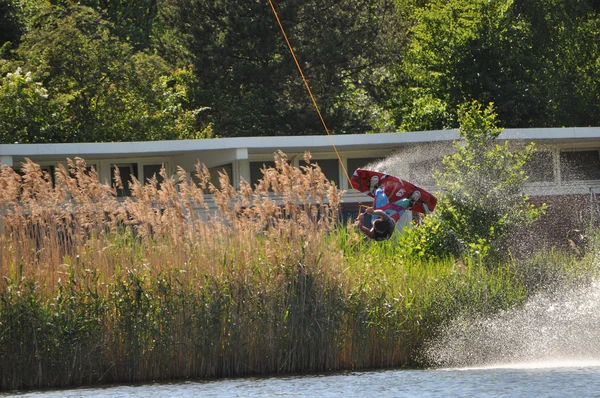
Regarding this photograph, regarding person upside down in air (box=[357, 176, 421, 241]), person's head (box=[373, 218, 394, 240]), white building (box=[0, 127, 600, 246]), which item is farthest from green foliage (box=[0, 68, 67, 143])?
person's head (box=[373, 218, 394, 240])

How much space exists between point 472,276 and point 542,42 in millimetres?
23603

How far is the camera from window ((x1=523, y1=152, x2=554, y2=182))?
26.3 metres

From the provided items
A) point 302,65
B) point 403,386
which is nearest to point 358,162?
point 302,65

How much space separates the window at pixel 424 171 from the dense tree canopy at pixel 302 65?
8.01 m

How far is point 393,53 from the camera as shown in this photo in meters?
A: 40.1

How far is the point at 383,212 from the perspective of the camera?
1641 centimetres

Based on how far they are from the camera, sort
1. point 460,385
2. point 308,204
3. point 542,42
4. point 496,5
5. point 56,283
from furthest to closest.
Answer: point 542,42
point 496,5
point 308,204
point 56,283
point 460,385

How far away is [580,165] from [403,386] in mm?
14296

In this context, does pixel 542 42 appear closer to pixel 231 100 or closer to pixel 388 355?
pixel 231 100

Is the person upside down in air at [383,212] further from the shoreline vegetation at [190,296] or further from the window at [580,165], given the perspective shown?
the window at [580,165]

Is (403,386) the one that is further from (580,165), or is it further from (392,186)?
(580,165)

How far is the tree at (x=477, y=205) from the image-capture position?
20.5 meters

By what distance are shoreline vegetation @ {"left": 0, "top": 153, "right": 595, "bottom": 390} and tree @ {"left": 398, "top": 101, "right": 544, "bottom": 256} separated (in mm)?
3890

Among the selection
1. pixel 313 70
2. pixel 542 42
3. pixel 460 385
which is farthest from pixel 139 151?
pixel 542 42
